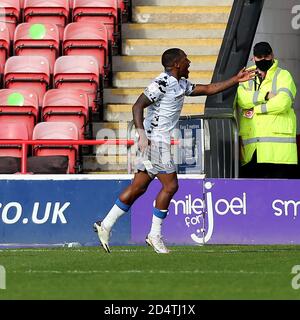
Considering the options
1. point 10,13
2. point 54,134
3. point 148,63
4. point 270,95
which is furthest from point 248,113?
point 10,13

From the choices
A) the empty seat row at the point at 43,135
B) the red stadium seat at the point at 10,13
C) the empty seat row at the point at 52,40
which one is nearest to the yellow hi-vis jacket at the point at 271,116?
the empty seat row at the point at 43,135

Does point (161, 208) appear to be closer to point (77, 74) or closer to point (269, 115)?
point (269, 115)

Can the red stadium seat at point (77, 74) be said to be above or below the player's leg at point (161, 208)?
above

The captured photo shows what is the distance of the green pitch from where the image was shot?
845cm

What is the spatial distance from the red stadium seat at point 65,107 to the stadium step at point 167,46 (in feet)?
5.56

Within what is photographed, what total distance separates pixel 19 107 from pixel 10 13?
2560 mm

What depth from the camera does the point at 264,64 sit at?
1404 centimetres

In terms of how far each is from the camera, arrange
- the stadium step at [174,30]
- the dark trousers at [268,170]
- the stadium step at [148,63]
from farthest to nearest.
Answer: the stadium step at [174,30] < the stadium step at [148,63] < the dark trousers at [268,170]

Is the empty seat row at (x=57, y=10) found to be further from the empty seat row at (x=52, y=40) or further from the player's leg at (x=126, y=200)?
the player's leg at (x=126, y=200)

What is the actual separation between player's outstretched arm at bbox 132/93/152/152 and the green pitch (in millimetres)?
1031

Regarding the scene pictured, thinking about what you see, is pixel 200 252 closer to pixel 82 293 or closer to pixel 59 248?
pixel 59 248

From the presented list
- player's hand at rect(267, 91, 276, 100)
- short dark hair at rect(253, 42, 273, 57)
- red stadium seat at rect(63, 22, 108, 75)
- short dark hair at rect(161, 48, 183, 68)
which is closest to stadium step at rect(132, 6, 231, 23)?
red stadium seat at rect(63, 22, 108, 75)

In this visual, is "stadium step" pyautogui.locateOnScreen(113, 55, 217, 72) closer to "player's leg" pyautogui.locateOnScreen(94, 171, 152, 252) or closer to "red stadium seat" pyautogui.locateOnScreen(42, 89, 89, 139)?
"red stadium seat" pyautogui.locateOnScreen(42, 89, 89, 139)

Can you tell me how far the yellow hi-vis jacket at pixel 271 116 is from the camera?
558 inches
